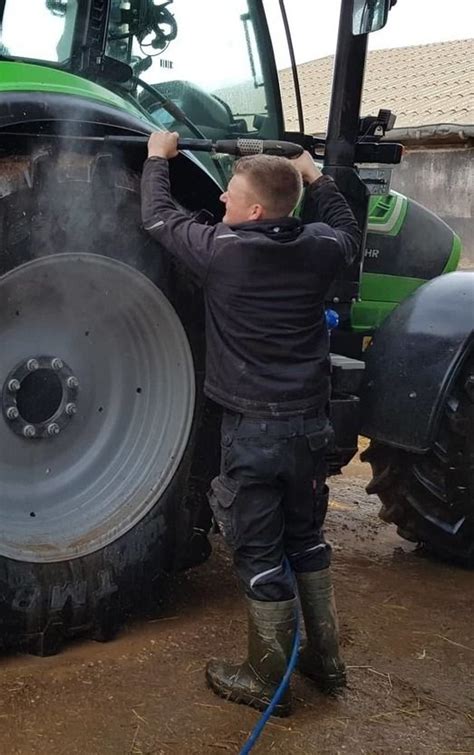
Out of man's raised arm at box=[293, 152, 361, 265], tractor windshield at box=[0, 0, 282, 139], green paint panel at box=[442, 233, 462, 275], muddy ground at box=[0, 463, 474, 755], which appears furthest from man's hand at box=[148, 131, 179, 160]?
green paint panel at box=[442, 233, 462, 275]

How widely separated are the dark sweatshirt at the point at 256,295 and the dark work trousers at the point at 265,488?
6cm

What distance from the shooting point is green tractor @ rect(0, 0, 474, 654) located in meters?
2.80

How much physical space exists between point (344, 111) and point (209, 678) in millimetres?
2055

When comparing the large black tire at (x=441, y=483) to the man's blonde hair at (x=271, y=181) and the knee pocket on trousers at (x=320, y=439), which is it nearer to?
the knee pocket on trousers at (x=320, y=439)

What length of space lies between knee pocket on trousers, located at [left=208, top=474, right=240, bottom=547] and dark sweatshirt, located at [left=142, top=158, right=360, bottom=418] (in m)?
0.22

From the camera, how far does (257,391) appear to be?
2770 mm

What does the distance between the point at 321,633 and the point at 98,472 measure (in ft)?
2.84

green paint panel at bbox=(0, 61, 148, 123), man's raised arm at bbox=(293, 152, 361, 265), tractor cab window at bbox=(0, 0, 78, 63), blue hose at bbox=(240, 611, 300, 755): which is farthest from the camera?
tractor cab window at bbox=(0, 0, 78, 63)

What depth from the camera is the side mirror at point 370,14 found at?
3332 mm

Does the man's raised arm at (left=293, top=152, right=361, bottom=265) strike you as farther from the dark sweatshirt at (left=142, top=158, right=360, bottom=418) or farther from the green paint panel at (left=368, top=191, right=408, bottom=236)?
the green paint panel at (left=368, top=191, right=408, bottom=236)

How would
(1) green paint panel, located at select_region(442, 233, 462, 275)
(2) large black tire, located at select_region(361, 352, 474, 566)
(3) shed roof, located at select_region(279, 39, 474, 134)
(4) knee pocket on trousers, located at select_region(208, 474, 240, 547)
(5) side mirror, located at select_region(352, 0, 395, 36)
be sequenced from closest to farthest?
(4) knee pocket on trousers, located at select_region(208, 474, 240, 547) → (5) side mirror, located at select_region(352, 0, 395, 36) → (2) large black tire, located at select_region(361, 352, 474, 566) → (1) green paint panel, located at select_region(442, 233, 462, 275) → (3) shed roof, located at select_region(279, 39, 474, 134)

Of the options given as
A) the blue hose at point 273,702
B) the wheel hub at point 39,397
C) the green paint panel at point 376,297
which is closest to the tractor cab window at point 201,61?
the green paint panel at point 376,297

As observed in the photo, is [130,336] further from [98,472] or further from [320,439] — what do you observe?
[320,439]

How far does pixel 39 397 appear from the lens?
2965 millimetres
